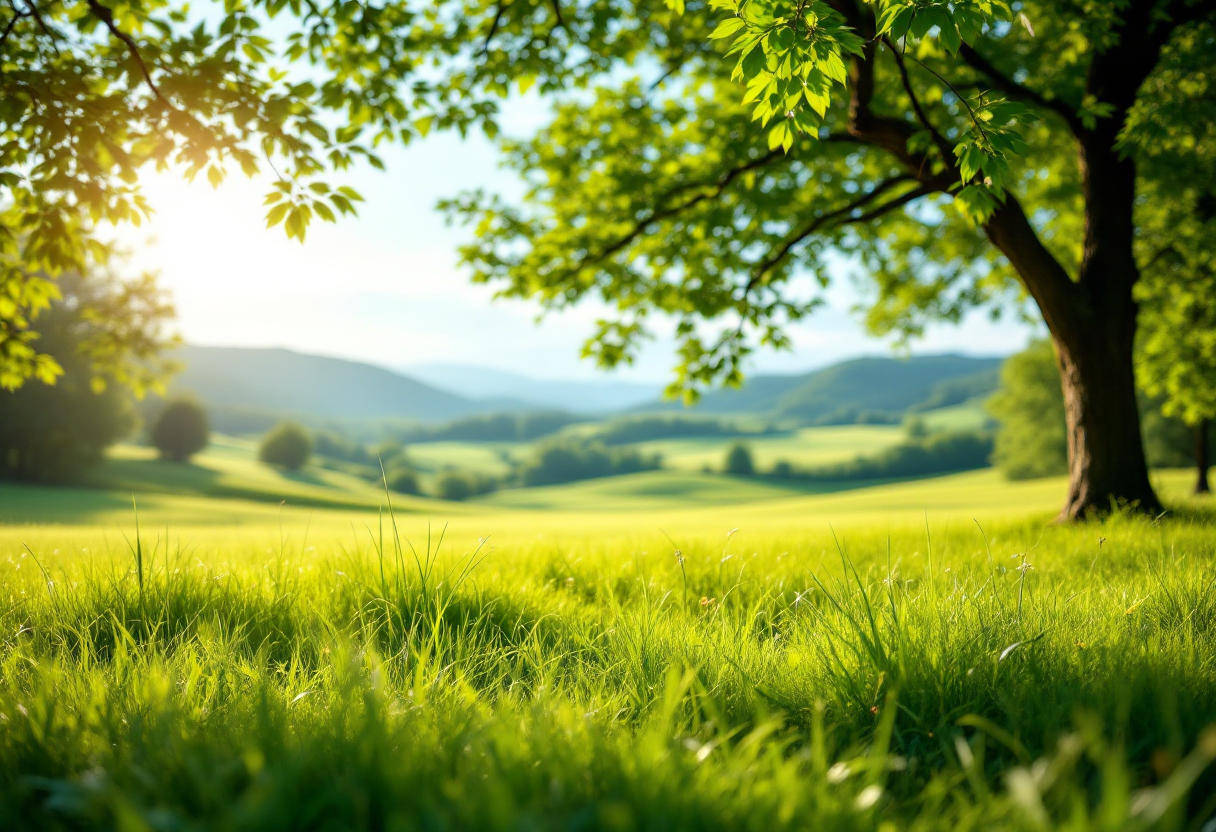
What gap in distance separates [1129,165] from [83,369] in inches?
1973

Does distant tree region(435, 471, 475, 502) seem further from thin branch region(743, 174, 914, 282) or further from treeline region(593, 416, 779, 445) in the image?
thin branch region(743, 174, 914, 282)

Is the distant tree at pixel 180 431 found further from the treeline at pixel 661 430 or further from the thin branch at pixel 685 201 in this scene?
the treeline at pixel 661 430

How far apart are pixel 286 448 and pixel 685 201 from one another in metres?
77.1

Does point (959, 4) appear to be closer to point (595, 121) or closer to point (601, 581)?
point (601, 581)

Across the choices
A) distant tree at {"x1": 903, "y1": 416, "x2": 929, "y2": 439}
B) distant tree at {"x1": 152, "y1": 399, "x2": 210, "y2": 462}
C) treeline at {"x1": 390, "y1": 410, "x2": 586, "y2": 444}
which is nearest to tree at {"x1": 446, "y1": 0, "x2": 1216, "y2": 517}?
distant tree at {"x1": 152, "y1": 399, "x2": 210, "y2": 462}

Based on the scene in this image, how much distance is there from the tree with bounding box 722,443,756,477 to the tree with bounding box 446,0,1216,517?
71.2 meters

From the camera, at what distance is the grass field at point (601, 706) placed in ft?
5.16

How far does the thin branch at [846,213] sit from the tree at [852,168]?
1.2 inches

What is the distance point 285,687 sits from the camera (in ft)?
8.26

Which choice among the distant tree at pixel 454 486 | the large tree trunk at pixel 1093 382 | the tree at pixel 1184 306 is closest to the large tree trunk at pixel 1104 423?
the large tree trunk at pixel 1093 382

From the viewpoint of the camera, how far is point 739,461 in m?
83.7

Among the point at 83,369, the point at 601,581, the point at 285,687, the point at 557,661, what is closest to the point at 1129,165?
the point at 601,581

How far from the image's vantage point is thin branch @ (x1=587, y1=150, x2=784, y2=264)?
838cm

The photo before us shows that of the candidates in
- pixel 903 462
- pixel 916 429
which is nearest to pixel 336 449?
pixel 903 462
